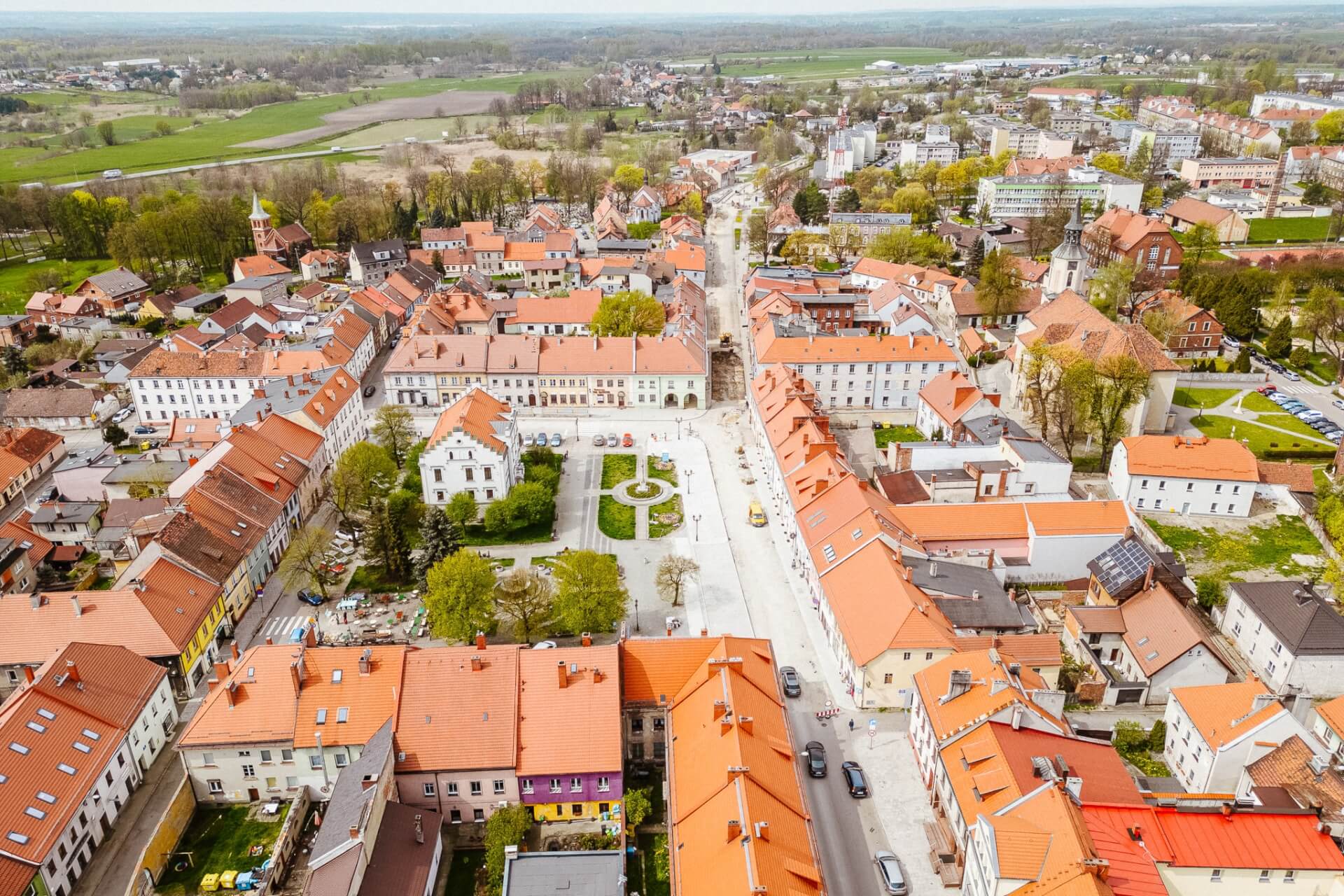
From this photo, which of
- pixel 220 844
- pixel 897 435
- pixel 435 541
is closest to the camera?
pixel 220 844

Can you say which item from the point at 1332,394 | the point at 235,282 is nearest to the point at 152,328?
the point at 235,282

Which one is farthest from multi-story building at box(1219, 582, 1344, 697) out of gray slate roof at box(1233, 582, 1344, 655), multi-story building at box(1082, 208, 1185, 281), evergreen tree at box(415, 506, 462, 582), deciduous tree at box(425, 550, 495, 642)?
multi-story building at box(1082, 208, 1185, 281)

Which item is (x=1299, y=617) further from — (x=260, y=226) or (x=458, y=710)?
(x=260, y=226)

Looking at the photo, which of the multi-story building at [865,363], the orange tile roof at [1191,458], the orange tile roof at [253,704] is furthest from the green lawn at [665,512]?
the orange tile roof at [1191,458]

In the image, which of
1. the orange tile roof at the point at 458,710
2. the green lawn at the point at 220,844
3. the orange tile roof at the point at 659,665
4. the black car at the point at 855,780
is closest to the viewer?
the green lawn at the point at 220,844

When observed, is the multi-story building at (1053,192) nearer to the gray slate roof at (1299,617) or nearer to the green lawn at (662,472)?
the green lawn at (662,472)

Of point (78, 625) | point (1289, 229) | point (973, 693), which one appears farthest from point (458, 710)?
point (1289, 229)
